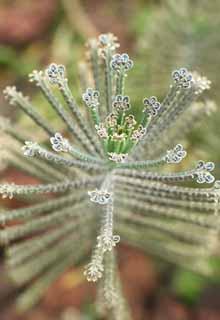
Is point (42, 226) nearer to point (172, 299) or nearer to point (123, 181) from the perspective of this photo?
point (123, 181)

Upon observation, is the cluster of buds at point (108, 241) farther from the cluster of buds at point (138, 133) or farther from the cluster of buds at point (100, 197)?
the cluster of buds at point (138, 133)

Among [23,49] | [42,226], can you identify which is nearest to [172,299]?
[42,226]

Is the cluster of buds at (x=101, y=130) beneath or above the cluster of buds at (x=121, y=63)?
beneath

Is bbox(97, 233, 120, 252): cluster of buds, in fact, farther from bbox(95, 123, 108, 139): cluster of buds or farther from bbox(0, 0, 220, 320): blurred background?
bbox(0, 0, 220, 320): blurred background

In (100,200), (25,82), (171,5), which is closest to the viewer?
(100,200)

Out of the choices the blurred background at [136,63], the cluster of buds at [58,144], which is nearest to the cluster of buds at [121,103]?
the cluster of buds at [58,144]

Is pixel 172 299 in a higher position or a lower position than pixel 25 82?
lower
